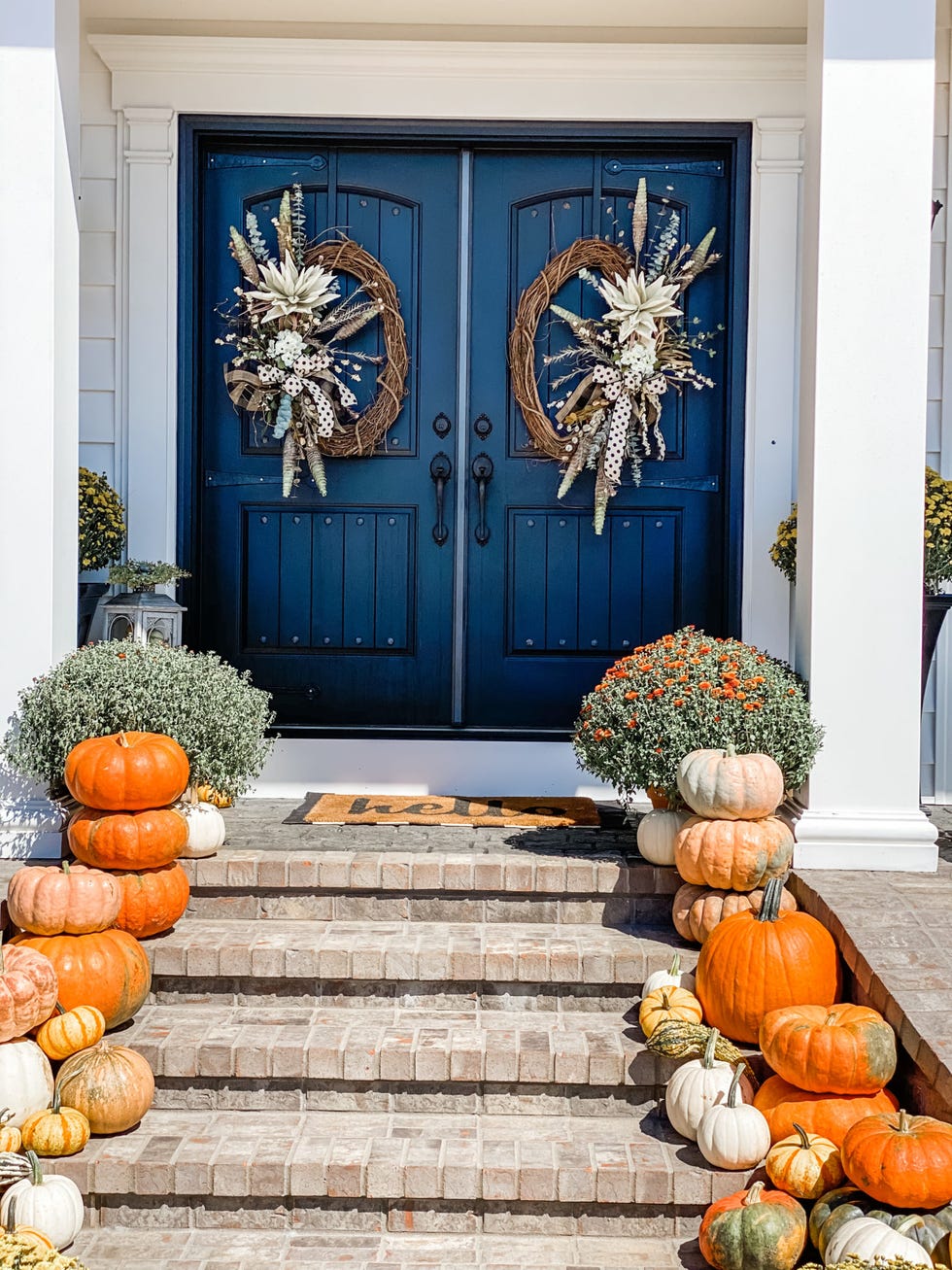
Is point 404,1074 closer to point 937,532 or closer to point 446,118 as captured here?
point 937,532

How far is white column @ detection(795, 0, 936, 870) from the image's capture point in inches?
141

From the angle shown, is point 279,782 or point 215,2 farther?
point 279,782

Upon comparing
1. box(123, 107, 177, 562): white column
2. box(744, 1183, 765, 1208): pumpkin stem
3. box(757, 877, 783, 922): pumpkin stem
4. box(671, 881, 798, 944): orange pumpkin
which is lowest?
box(744, 1183, 765, 1208): pumpkin stem

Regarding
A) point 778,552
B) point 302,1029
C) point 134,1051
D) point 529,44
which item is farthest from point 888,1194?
point 529,44

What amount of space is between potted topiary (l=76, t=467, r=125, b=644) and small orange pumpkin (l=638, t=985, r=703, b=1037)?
2.36 metres

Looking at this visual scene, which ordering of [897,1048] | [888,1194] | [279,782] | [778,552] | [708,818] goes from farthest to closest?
[279,782], [778,552], [708,818], [897,1048], [888,1194]

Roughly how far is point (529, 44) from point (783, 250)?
3.93 feet

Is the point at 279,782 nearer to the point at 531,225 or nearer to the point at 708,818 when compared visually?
the point at 708,818

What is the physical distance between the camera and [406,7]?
14.6 feet

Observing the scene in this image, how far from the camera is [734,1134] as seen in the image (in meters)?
2.64

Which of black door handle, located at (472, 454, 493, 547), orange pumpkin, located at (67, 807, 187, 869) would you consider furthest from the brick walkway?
black door handle, located at (472, 454, 493, 547)

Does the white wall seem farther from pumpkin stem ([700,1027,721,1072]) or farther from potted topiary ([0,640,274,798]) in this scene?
potted topiary ([0,640,274,798])

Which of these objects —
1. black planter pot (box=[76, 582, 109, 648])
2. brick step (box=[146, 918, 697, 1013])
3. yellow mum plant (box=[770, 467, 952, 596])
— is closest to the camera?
brick step (box=[146, 918, 697, 1013])

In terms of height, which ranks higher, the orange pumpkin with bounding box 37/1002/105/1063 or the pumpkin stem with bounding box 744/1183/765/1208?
the orange pumpkin with bounding box 37/1002/105/1063
